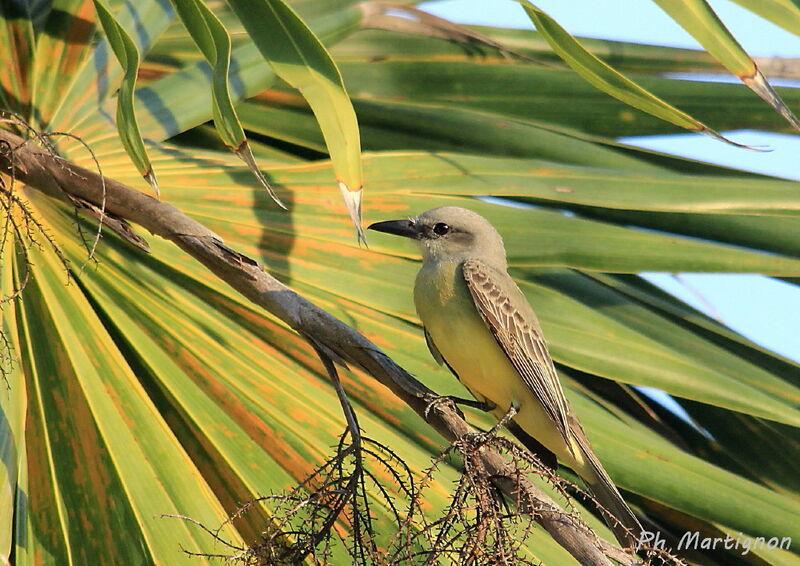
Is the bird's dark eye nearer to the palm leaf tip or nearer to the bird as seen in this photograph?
the bird

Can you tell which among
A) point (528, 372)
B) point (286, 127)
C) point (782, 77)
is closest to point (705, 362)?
point (528, 372)

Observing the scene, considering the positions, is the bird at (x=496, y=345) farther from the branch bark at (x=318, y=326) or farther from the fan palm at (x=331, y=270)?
the branch bark at (x=318, y=326)

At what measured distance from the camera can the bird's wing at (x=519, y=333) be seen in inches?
131

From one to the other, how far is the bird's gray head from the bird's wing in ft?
0.30

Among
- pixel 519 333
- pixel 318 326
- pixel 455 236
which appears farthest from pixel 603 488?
pixel 318 326

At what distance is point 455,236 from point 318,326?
5.31 ft

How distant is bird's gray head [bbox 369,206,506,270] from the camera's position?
369cm

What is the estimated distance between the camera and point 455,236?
12.6 feet

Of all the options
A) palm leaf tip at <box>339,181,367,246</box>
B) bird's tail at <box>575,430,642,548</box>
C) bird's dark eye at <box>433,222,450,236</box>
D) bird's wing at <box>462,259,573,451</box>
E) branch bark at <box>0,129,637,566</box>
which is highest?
bird's dark eye at <box>433,222,450,236</box>

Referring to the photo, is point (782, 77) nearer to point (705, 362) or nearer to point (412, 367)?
point (705, 362)

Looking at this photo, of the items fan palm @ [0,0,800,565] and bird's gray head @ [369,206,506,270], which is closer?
fan palm @ [0,0,800,565]

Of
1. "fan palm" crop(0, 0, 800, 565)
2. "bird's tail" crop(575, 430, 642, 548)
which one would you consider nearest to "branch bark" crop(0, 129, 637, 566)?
"fan palm" crop(0, 0, 800, 565)

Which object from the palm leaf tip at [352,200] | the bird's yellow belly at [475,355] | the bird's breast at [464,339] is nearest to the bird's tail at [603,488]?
the bird's yellow belly at [475,355]

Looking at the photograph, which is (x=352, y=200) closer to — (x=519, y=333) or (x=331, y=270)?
(x=331, y=270)
